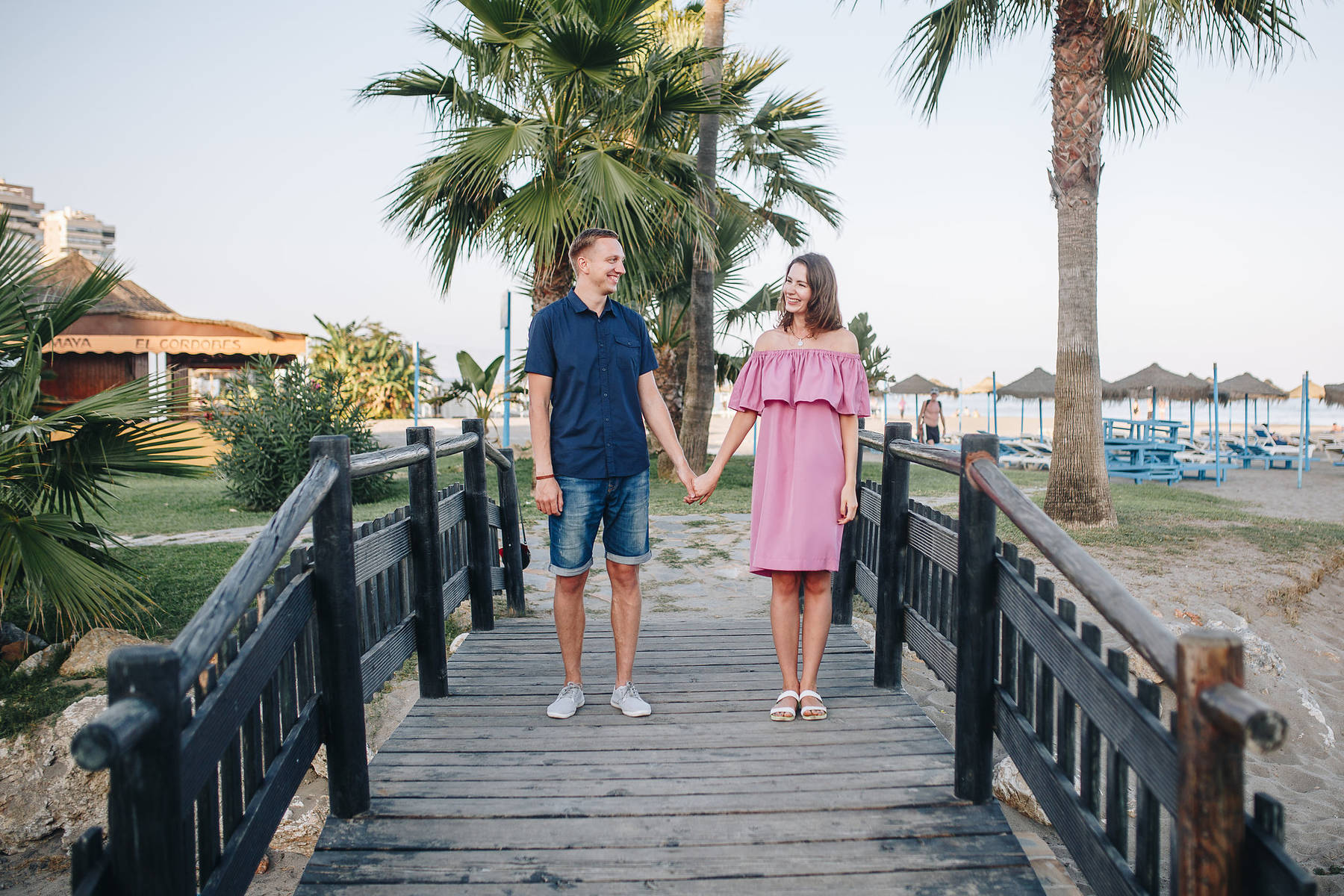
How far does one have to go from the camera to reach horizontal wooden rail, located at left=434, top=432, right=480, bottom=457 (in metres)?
3.61

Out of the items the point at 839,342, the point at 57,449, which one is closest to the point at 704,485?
the point at 839,342

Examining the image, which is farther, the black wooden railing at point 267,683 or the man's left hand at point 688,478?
the man's left hand at point 688,478

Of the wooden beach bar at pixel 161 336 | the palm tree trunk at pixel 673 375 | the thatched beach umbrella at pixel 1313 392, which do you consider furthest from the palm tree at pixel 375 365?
the thatched beach umbrella at pixel 1313 392

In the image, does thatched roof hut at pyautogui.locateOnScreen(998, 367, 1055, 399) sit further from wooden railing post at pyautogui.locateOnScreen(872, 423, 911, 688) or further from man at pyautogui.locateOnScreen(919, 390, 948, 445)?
wooden railing post at pyautogui.locateOnScreen(872, 423, 911, 688)

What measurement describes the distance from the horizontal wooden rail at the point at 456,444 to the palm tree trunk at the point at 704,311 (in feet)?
26.3

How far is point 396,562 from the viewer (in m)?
3.12

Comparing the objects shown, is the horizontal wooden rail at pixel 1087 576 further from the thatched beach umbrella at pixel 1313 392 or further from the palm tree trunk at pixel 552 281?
the thatched beach umbrella at pixel 1313 392

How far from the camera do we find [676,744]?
2959 millimetres

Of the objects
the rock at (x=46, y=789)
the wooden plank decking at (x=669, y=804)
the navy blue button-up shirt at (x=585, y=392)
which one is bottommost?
the rock at (x=46, y=789)

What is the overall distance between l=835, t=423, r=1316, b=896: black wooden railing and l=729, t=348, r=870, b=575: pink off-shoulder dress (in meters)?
0.35

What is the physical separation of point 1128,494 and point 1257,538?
4.14m

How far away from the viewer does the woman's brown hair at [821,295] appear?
10.2 ft

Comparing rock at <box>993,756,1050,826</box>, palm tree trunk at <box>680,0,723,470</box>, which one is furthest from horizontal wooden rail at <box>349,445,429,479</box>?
palm tree trunk at <box>680,0,723,470</box>

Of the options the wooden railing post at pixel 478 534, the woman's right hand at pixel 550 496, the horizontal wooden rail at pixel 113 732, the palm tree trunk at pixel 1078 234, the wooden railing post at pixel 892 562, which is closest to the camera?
the horizontal wooden rail at pixel 113 732
